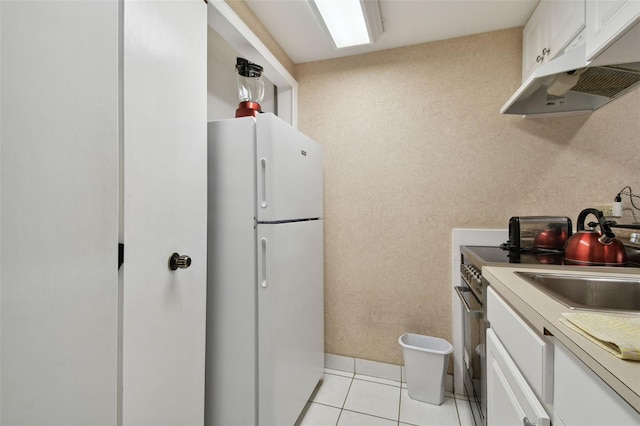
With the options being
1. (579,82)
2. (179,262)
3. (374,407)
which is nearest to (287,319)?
(179,262)

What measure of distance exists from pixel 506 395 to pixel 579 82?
1.46 meters

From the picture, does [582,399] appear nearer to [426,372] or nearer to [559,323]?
[559,323]

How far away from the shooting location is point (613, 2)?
3.09 feet

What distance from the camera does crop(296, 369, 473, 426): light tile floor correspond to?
61.1 inches

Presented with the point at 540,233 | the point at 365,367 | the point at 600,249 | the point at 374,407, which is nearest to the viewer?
the point at 600,249

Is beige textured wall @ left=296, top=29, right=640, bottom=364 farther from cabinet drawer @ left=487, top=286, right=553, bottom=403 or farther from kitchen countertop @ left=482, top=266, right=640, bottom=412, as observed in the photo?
cabinet drawer @ left=487, top=286, right=553, bottom=403

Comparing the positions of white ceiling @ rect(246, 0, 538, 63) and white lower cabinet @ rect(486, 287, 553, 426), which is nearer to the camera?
white lower cabinet @ rect(486, 287, 553, 426)

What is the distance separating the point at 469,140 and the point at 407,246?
2.76 ft

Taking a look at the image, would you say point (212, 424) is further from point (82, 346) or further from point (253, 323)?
point (82, 346)

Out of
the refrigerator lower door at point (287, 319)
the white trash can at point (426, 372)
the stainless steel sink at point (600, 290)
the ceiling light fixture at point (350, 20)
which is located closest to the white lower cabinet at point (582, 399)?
the stainless steel sink at point (600, 290)

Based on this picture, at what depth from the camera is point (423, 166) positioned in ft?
6.25

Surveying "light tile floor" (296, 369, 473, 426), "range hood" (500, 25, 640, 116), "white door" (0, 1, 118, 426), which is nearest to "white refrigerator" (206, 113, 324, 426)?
"light tile floor" (296, 369, 473, 426)

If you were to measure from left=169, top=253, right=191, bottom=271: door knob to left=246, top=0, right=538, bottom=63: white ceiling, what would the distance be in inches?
56.7

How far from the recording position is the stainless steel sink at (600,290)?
93cm
